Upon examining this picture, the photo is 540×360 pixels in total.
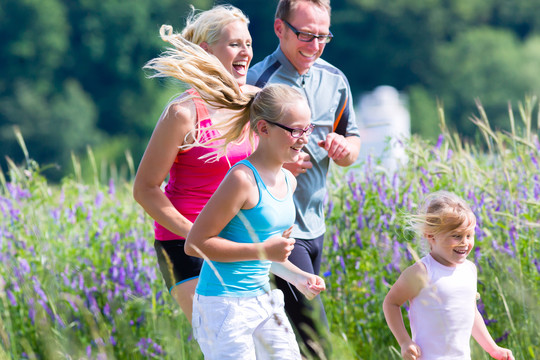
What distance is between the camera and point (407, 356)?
8.56 feet

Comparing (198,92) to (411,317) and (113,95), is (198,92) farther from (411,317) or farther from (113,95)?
(113,95)

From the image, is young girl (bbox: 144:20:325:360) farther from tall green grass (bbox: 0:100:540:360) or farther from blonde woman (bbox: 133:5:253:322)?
tall green grass (bbox: 0:100:540:360)

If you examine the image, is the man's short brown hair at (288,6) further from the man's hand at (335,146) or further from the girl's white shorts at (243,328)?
the girl's white shorts at (243,328)

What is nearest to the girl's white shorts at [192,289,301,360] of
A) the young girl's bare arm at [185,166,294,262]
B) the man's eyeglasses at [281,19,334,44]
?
the young girl's bare arm at [185,166,294,262]

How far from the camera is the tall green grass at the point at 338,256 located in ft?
12.5

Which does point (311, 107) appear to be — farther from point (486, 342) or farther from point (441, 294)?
point (486, 342)

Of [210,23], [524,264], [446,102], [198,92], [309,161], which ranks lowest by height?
[446,102]

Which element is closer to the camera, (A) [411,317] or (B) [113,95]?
(A) [411,317]

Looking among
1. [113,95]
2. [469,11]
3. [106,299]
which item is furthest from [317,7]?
[469,11]

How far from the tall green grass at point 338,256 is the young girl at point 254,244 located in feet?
2.75

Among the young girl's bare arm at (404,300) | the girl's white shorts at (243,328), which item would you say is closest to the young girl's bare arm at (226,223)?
the girl's white shorts at (243,328)

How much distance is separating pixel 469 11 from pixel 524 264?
5382cm

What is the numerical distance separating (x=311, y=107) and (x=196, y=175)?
0.64 m

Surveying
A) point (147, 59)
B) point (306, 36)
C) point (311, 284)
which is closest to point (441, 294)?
point (311, 284)
